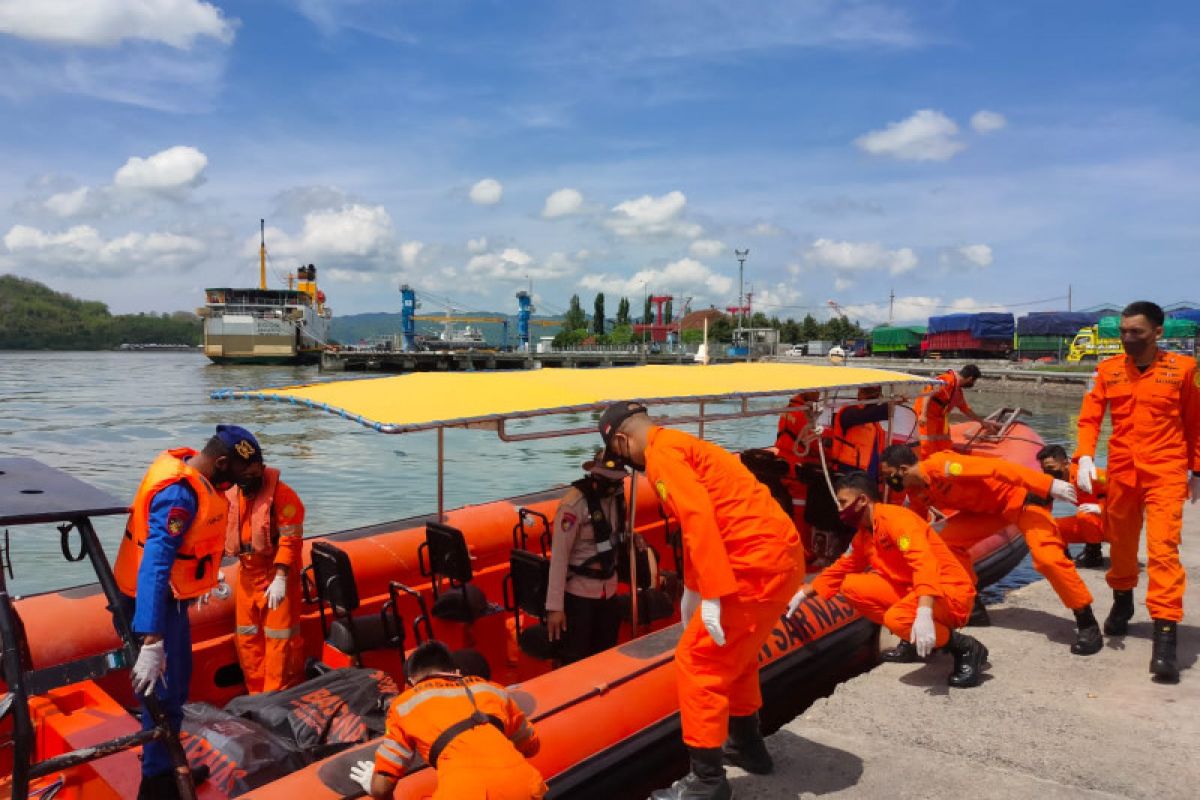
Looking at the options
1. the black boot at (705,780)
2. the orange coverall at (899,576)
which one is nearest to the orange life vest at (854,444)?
the orange coverall at (899,576)

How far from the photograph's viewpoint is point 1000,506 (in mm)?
4367

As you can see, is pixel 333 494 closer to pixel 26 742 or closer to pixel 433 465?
pixel 433 465

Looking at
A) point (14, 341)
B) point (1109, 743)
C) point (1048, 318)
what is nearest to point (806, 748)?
point (1109, 743)

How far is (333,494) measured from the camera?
13.4 m

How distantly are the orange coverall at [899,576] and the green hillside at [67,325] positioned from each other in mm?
131367

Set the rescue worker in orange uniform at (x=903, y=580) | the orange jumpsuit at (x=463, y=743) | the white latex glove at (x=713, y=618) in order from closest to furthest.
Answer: the orange jumpsuit at (x=463, y=743), the white latex glove at (x=713, y=618), the rescue worker in orange uniform at (x=903, y=580)

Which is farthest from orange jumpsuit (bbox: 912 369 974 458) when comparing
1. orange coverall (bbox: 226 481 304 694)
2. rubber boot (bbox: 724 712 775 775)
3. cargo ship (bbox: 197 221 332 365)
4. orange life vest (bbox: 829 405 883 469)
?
cargo ship (bbox: 197 221 332 365)

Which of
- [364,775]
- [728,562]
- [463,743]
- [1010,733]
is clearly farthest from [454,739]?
[1010,733]

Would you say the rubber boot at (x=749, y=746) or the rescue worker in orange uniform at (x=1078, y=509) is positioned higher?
the rescue worker in orange uniform at (x=1078, y=509)

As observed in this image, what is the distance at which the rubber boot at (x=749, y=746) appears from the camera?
3.03m

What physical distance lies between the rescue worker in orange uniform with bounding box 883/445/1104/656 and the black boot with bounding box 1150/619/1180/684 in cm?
38

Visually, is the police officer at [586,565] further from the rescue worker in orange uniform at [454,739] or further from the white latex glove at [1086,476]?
the white latex glove at [1086,476]

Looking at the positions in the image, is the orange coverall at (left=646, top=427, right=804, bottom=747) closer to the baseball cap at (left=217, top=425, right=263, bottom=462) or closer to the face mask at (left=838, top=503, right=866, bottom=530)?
the face mask at (left=838, top=503, right=866, bottom=530)

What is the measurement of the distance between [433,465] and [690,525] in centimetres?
1456
